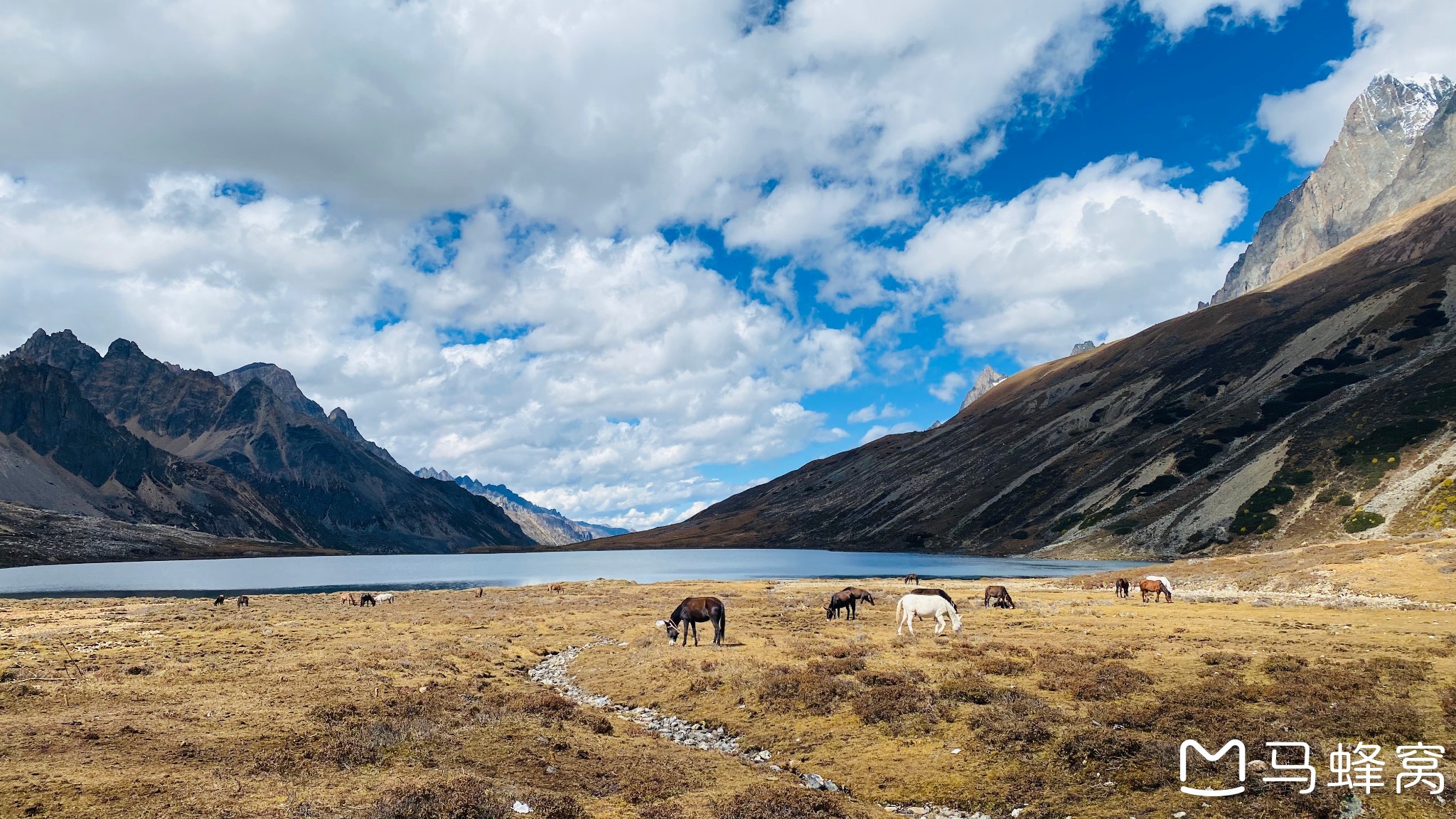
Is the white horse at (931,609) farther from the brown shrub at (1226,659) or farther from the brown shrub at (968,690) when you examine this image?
the brown shrub at (968,690)

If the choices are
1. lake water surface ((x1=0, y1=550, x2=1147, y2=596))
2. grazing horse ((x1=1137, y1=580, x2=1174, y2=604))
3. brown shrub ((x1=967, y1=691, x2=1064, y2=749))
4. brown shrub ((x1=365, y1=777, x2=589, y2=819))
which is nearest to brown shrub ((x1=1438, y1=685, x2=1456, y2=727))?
brown shrub ((x1=967, y1=691, x2=1064, y2=749))

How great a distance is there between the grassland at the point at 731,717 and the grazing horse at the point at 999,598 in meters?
15.5

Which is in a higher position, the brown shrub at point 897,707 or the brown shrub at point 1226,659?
the brown shrub at point 1226,659

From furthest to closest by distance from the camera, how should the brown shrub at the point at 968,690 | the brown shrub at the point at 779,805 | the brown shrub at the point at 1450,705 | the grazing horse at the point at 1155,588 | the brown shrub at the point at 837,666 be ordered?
the grazing horse at the point at 1155,588 < the brown shrub at the point at 837,666 < the brown shrub at the point at 968,690 < the brown shrub at the point at 1450,705 < the brown shrub at the point at 779,805

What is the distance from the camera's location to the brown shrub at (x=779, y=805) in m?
15.0

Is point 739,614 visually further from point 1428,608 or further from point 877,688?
point 1428,608

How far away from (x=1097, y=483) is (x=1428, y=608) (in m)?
162

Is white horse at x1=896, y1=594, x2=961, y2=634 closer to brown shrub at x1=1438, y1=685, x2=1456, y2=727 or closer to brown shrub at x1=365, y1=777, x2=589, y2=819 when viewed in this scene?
brown shrub at x1=1438, y1=685, x2=1456, y2=727

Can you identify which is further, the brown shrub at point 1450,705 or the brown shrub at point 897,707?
the brown shrub at point 897,707

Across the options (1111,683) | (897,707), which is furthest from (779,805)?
(1111,683)

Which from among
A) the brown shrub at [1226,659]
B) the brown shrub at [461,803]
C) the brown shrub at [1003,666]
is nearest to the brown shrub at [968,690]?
the brown shrub at [1003,666]

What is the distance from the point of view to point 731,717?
25.0 meters

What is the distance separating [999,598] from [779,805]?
48546 mm

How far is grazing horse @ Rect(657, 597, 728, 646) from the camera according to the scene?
38.0m
